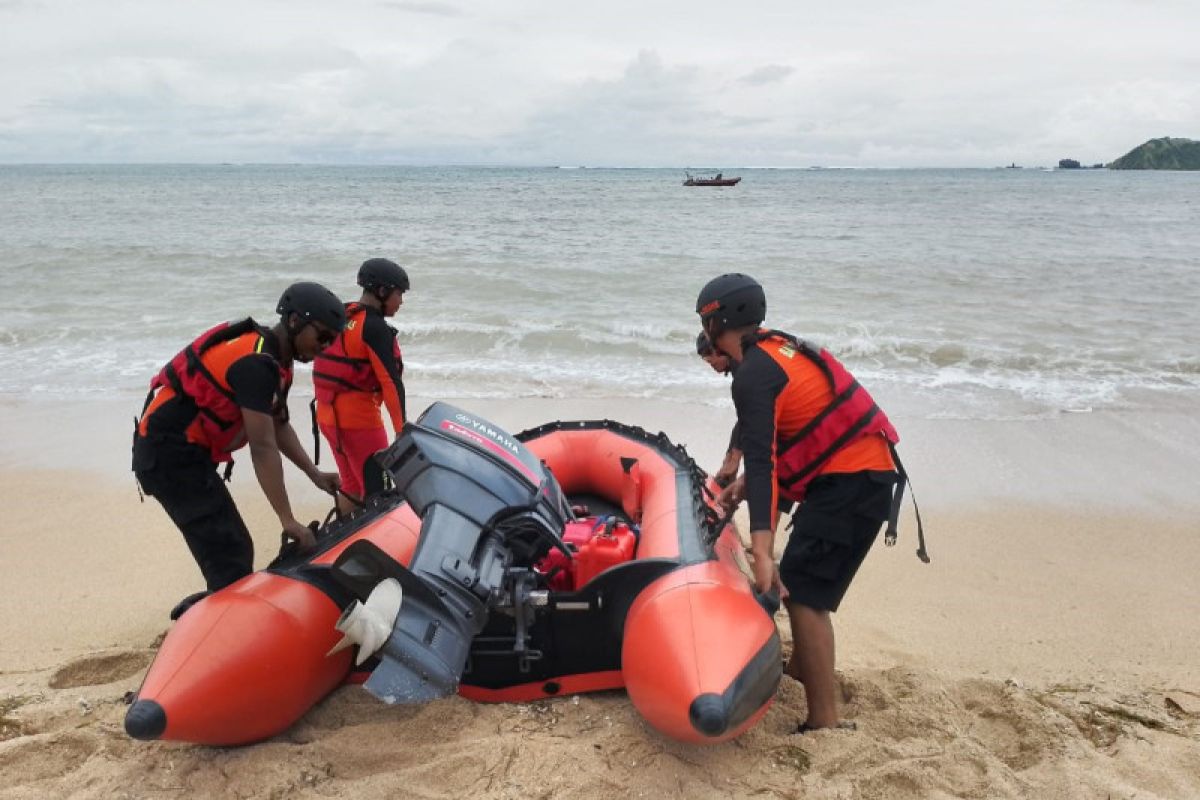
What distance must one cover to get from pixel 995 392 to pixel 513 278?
7.86 m

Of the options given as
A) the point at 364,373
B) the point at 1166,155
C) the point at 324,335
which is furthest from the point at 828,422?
the point at 1166,155

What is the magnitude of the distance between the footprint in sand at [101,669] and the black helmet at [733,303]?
7.57 feet

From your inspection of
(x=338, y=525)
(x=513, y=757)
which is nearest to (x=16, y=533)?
(x=338, y=525)

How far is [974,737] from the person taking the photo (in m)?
2.57

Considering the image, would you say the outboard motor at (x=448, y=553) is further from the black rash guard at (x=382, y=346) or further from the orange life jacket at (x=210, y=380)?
the black rash guard at (x=382, y=346)

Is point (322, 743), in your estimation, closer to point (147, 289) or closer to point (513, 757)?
point (513, 757)

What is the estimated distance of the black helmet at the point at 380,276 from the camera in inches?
145

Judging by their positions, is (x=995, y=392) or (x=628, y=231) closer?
(x=995, y=392)

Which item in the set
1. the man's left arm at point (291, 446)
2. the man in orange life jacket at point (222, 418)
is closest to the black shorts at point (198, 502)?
the man in orange life jacket at point (222, 418)

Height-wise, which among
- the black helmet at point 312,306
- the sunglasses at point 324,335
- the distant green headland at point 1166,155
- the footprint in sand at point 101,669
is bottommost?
the footprint in sand at point 101,669

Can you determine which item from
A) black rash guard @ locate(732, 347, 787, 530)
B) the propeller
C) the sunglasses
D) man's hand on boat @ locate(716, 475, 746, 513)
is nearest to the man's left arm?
the sunglasses

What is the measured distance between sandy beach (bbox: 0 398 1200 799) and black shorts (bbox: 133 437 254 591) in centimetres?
46

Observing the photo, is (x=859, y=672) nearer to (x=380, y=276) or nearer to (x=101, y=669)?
(x=380, y=276)

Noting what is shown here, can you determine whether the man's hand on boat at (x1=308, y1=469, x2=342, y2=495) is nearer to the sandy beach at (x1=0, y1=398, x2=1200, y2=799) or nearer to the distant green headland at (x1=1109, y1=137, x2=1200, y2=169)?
the sandy beach at (x1=0, y1=398, x2=1200, y2=799)
